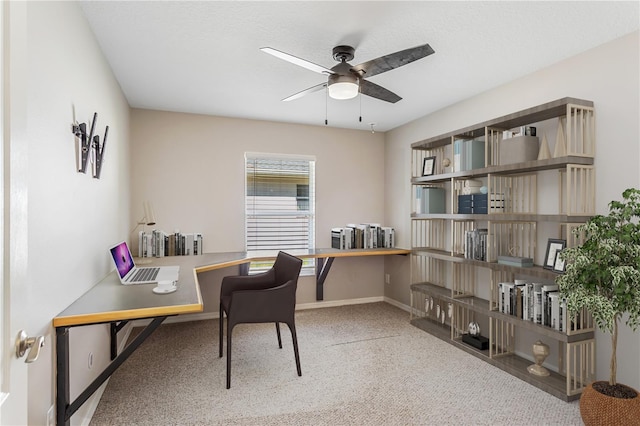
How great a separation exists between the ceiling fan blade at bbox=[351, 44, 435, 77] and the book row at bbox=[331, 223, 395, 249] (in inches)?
95.4

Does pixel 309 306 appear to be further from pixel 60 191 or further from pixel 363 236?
pixel 60 191

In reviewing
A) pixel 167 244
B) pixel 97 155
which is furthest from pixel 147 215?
pixel 97 155

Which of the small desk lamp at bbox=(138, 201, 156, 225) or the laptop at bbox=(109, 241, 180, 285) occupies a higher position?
the small desk lamp at bbox=(138, 201, 156, 225)

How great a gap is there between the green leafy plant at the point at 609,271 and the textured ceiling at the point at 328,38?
3.62 feet

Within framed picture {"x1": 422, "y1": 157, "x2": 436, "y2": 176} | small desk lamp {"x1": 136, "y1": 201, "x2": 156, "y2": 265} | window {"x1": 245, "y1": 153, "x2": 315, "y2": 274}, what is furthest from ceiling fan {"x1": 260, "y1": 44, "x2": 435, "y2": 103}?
small desk lamp {"x1": 136, "y1": 201, "x2": 156, "y2": 265}

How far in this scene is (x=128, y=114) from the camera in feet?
11.9

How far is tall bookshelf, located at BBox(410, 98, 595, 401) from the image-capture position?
2.38 metres

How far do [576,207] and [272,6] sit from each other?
237 cm

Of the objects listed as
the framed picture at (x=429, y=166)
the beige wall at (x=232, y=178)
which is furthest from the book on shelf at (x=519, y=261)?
the beige wall at (x=232, y=178)

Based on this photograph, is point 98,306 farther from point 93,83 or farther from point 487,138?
point 487,138

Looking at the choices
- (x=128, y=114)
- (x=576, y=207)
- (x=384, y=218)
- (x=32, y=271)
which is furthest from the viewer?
(x=384, y=218)

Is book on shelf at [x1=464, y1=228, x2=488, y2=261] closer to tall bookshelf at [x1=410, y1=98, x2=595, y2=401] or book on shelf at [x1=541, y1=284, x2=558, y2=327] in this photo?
tall bookshelf at [x1=410, y1=98, x2=595, y2=401]

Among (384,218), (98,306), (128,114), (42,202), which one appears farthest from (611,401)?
(128,114)

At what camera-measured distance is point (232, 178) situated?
4164 millimetres
